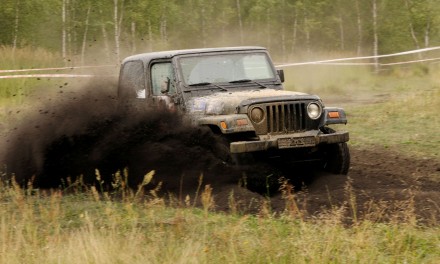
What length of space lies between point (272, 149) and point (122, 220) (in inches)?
84.9

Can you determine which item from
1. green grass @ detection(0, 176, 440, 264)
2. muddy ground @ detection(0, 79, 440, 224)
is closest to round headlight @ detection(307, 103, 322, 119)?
muddy ground @ detection(0, 79, 440, 224)

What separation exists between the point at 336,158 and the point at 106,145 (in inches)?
109

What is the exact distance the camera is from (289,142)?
7.60 metres

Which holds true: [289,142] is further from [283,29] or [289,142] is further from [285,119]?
[283,29]

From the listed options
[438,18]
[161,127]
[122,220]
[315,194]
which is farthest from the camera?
[438,18]

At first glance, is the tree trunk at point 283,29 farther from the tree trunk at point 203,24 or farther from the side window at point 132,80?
the side window at point 132,80

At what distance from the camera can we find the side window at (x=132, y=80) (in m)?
9.13

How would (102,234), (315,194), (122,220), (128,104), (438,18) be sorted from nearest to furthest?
(102,234)
(122,220)
(315,194)
(128,104)
(438,18)

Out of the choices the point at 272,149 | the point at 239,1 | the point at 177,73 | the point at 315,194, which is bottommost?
the point at 315,194

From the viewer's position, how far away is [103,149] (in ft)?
28.3

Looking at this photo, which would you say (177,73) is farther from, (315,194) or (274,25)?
(274,25)

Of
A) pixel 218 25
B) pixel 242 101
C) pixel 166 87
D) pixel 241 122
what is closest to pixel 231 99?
pixel 242 101

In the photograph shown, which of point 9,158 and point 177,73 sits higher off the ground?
point 177,73

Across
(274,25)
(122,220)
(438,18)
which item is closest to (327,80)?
(438,18)
